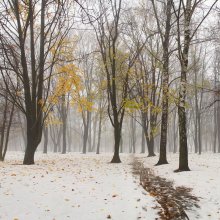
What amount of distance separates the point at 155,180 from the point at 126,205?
5.12m

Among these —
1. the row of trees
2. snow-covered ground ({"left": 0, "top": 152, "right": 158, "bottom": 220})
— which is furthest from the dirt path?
the row of trees

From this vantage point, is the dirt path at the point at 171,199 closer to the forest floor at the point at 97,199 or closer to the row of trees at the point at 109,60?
the forest floor at the point at 97,199

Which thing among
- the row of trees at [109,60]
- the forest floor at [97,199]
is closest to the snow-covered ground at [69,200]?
the forest floor at [97,199]

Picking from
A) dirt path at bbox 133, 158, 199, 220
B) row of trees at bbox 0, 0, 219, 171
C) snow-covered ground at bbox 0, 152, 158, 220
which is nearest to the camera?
snow-covered ground at bbox 0, 152, 158, 220

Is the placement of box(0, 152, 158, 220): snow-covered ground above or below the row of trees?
below

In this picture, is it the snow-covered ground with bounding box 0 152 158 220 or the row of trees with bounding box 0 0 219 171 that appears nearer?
the snow-covered ground with bounding box 0 152 158 220

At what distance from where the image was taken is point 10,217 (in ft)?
21.5

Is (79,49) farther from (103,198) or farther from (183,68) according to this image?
(103,198)

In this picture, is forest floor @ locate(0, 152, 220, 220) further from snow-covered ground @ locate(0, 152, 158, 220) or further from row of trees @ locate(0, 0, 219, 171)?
row of trees @ locate(0, 0, 219, 171)

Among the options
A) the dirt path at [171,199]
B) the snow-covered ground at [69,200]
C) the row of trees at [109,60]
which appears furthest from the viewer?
the row of trees at [109,60]

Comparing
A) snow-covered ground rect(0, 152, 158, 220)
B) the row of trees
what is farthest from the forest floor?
the row of trees

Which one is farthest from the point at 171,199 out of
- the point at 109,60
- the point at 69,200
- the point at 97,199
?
the point at 109,60

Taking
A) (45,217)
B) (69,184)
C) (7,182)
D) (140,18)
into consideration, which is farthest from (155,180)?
(140,18)

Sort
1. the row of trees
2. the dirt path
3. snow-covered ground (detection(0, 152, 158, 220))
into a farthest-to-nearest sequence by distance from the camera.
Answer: the row of trees → the dirt path → snow-covered ground (detection(0, 152, 158, 220))
